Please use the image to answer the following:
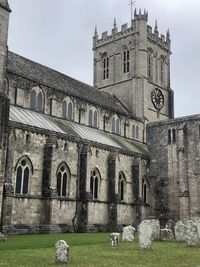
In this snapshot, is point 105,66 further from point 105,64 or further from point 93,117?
point 93,117

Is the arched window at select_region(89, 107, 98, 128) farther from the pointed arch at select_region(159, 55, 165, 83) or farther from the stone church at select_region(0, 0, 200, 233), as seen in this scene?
the pointed arch at select_region(159, 55, 165, 83)

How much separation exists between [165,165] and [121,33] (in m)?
23.2

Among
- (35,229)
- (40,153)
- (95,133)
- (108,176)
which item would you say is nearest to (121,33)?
(95,133)

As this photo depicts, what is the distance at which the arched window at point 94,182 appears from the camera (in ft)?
121

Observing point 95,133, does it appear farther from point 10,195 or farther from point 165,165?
point 10,195

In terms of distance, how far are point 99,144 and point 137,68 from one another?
20142 mm

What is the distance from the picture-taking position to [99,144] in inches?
1491

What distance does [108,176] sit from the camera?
3866 cm

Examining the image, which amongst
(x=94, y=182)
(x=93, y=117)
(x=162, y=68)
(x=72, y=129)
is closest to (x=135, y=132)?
(x=93, y=117)

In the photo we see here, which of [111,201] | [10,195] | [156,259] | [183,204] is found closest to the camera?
[156,259]

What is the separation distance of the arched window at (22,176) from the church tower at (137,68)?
24.4m

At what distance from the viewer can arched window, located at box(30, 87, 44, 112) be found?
125ft

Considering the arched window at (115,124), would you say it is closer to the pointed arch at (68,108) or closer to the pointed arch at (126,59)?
the pointed arch at (68,108)

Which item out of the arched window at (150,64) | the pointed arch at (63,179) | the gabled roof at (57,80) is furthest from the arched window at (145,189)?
the arched window at (150,64)
